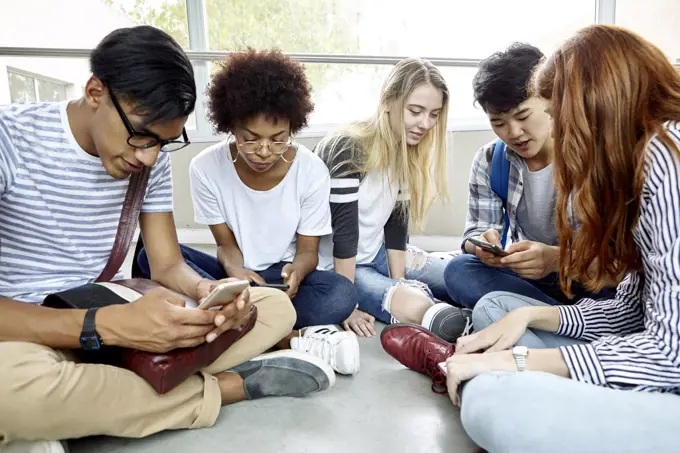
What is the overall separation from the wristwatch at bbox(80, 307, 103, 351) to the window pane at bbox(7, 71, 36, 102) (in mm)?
2349

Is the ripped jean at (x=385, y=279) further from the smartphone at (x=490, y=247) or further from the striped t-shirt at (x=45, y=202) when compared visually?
the striped t-shirt at (x=45, y=202)

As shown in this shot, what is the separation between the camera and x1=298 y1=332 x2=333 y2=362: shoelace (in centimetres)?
139

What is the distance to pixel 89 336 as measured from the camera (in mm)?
973

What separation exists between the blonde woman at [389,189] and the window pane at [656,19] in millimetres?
1790

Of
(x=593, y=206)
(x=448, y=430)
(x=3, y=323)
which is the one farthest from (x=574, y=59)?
(x=3, y=323)

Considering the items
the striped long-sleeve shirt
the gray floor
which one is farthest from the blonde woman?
the gray floor

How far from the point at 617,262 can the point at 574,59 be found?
37 cm

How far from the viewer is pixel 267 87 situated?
4.98 ft

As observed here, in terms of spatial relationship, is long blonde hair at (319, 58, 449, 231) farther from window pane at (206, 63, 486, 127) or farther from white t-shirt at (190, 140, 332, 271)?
window pane at (206, 63, 486, 127)

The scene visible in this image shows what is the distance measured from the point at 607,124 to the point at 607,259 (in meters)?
0.25

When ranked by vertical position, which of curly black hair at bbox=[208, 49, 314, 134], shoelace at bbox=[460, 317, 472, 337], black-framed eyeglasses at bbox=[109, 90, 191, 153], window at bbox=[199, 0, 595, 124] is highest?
window at bbox=[199, 0, 595, 124]

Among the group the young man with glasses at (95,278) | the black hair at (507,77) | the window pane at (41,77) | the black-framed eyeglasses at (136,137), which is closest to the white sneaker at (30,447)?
the young man with glasses at (95,278)

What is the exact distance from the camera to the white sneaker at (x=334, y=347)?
136 cm

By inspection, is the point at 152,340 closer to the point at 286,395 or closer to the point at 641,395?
the point at 286,395
